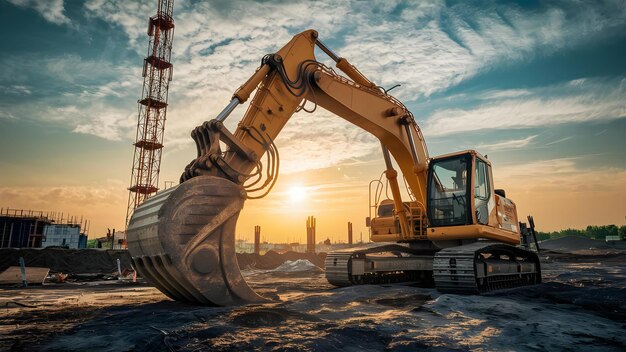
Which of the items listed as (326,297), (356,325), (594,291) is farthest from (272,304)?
(594,291)

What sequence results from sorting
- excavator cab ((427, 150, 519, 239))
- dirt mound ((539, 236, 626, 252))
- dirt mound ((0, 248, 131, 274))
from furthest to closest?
1. dirt mound ((539, 236, 626, 252))
2. dirt mound ((0, 248, 131, 274))
3. excavator cab ((427, 150, 519, 239))

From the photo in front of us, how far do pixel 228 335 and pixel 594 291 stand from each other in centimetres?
857

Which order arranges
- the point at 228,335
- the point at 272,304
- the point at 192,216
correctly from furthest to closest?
the point at 272,304, the point at 192,216, the point at 228,335

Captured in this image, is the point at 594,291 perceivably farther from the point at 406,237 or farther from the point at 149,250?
the point at 149,250

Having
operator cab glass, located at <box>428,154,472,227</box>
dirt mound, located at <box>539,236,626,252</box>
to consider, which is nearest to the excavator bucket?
operator cab glass, located at <box>428,154,472,227</box>

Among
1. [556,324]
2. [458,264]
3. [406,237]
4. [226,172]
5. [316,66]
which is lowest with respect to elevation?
[556,324]

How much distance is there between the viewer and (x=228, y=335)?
4250 millimetres

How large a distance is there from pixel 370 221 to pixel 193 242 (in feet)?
20.6

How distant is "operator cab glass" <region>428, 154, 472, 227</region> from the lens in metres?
8.68

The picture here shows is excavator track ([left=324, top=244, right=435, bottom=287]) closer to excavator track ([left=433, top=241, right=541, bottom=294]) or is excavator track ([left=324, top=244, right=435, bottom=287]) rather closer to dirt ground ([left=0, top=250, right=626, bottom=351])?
excavator track ([left=433, top=241, right=541, bottom=294])

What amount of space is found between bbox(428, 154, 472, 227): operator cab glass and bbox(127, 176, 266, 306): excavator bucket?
4.61 m

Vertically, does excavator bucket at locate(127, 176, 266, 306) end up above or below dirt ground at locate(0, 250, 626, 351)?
above

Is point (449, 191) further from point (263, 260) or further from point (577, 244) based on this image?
point (577, 244)

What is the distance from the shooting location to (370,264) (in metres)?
9.91
